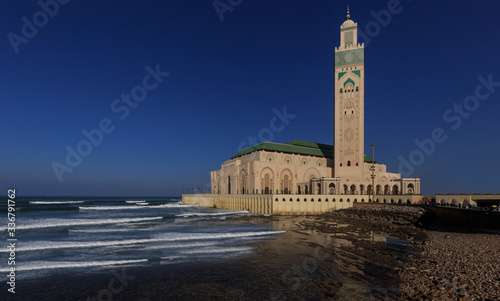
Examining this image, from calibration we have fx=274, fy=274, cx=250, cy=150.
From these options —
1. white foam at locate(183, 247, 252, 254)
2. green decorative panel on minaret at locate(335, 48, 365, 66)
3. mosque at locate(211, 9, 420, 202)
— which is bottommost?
white foam at locate(183, 247, 252, 254)

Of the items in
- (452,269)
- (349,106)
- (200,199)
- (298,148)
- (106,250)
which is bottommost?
(200,199)

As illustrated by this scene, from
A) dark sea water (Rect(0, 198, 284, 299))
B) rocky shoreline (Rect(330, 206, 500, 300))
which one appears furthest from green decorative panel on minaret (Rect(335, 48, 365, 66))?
dark sea water (Rect(0, 198, 284, 299))

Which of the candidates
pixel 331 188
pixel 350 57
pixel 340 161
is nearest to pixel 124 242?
pixel 331 188

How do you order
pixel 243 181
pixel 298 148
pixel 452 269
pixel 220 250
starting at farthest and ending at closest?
pixel 298 148
pixel 243 181
pixel 220 250
pixel 452 269

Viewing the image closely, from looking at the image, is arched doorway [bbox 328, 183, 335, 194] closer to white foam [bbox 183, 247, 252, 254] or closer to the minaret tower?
the minaret tower

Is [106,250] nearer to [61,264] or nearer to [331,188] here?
[61,264]

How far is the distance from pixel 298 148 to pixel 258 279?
57598mm

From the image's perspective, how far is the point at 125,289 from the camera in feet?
38.3

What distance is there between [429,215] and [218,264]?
2739 centimetres

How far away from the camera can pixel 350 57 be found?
60.5 meters

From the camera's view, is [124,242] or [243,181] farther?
[243,181]

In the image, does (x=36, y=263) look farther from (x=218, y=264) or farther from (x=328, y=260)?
(x=328, y=260)

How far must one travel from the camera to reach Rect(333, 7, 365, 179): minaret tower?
195ft

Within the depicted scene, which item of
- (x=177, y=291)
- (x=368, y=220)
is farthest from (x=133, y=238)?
(x=368, y=220)
